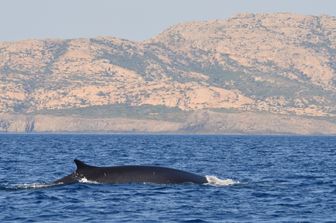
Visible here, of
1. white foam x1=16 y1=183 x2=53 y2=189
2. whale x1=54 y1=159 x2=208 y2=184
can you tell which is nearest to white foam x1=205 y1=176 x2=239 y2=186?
whale x1=54 y1=159 x2=208 y2=184

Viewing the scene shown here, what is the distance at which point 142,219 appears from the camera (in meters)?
34.4

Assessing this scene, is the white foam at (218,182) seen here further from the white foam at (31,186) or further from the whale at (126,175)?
the white foam at (31,186)

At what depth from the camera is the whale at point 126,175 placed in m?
43.6

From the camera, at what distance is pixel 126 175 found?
1737 inches

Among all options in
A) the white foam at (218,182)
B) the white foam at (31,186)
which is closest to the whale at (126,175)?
the white foam at (31,186)

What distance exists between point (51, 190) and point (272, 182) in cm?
1220

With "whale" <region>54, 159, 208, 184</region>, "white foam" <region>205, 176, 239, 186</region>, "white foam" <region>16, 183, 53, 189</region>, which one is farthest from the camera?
"white foam" <region>205, 176, 239, 186</region>

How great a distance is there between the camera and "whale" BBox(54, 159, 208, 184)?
4362cm

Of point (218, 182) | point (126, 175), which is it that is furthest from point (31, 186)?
point (218, 182)

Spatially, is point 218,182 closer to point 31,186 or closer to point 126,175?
point 126,175

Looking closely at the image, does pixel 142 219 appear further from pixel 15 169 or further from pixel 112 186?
pixel 15 169

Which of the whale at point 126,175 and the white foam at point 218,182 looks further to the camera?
the white foam at point 218,182

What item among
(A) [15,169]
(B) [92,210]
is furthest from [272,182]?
(A) [15,169]

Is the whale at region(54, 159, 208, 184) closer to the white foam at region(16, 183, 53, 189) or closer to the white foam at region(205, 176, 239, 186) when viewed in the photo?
the white foam at region(16, 183, 53, 189)
